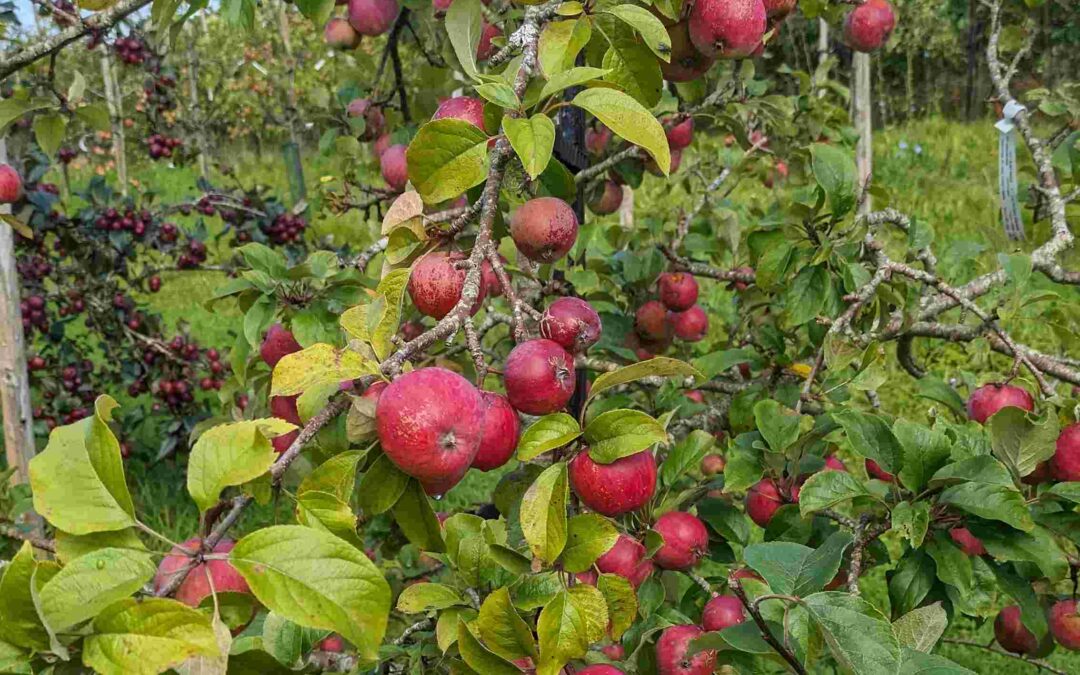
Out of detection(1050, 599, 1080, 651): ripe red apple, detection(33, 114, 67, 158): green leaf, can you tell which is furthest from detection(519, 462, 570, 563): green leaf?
detection(33, 114, 67, 158): green leaf

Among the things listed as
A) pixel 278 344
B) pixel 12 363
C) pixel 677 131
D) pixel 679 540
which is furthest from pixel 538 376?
pixel 12 363

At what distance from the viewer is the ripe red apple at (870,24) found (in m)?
1.79

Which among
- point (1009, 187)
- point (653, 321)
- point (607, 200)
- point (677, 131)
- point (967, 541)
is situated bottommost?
point (967, 541)

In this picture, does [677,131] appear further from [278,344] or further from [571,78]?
[571,78]

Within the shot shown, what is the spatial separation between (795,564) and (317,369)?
50 centimetres

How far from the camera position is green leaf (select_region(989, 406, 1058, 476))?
1046mm

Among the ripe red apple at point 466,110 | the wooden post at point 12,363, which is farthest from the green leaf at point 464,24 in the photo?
the wooden post at point 12,363

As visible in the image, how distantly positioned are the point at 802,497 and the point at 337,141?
127 centimetres

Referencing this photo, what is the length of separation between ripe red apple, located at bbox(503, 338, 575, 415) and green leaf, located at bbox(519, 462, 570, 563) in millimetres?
65

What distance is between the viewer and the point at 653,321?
1720mm

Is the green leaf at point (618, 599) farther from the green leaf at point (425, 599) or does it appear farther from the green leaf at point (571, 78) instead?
the green leaf at point (571, 78)

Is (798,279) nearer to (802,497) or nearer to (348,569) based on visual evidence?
(802,497)

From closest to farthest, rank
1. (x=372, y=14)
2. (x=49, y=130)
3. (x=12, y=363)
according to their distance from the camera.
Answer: (x=372, y=14) → (x=49, y=130) → (x=12, y=363)

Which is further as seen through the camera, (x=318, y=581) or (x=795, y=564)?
(x=795, y=564)
